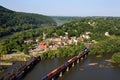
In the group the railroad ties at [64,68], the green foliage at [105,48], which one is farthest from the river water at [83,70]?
the green foliage at [105,48]

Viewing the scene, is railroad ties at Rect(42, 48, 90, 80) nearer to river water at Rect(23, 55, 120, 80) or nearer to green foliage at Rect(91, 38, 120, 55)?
river water at Rect(23, 55, 120, 80)

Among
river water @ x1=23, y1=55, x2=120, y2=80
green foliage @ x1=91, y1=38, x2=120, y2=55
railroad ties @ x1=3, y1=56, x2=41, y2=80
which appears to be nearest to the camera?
railroad ties @ x1=3, y1=56, x2=41, y2=80

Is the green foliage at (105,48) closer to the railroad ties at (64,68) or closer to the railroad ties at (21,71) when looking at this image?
the railroad ties at (64,68)

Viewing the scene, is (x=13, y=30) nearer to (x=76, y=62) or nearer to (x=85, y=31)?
(x=85, y=31)

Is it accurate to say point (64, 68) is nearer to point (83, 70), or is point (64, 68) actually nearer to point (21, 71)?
point (83, 70)

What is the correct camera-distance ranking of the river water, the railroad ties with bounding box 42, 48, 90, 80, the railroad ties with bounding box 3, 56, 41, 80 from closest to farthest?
the railroad ties with bounding box 3, 56, 41, 80, the railroad ties with bounding box 42, 48, 90, 80, the river water

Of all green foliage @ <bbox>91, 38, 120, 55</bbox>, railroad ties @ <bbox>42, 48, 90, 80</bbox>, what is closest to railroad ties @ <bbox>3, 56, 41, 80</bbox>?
railroad ties @ <bbox>42, 48, 90, 80</bbox>

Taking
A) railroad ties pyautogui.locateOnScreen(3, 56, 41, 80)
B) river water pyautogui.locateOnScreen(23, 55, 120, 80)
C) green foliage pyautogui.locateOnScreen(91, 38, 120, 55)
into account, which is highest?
green foliage pyautogui.locateOnScreen(91, 38, 120, 55)

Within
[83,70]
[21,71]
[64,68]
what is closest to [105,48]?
[83,70]
